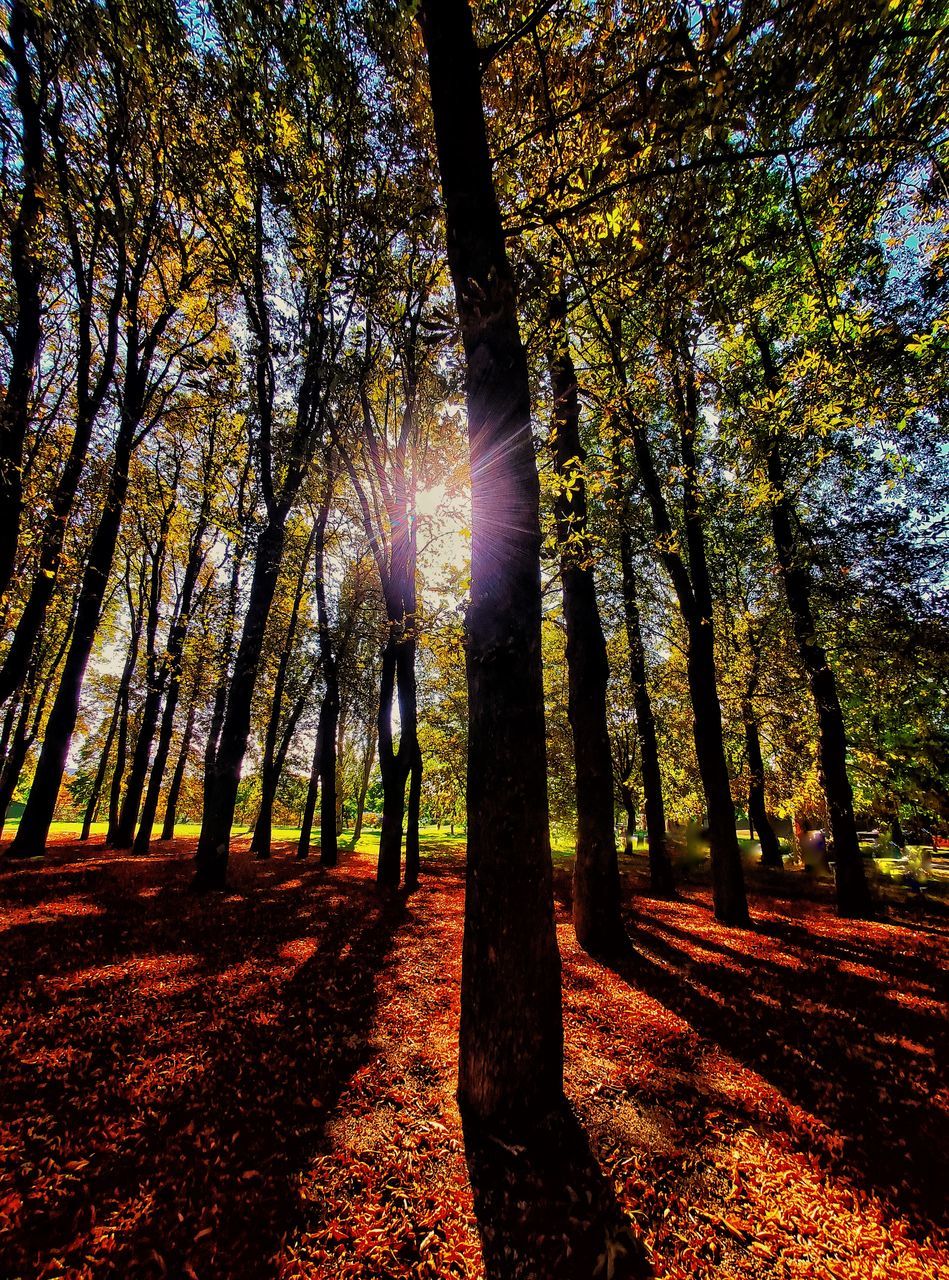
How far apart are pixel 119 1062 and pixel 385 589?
32.6ft

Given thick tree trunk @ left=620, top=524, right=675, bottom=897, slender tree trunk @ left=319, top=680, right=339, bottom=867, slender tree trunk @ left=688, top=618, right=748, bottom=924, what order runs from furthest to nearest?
slender tree trunk @ left=319, top=680, right=339, bottom=867, thick tree trunk @ left=620, top=524, right=675, bottom=897, slender tree trunk @ left=688, top=618, right=748, bottom=924

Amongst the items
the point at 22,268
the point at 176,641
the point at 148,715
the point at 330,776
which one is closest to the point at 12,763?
the point at 148,715

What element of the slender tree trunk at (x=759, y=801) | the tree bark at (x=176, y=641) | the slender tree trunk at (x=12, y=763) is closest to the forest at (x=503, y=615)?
the tree bark at (x=176, y=641)

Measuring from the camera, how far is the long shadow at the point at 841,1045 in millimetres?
3316

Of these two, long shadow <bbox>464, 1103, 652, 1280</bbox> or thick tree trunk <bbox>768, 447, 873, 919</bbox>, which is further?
thick tree trunk <bbox>768, 447, 873, 919</bbox>

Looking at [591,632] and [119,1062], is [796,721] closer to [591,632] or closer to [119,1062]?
[591,632]

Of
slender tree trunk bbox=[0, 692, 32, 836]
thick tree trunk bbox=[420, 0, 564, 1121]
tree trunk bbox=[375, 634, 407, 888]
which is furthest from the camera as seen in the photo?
slender tree trunk bbox=[0, 692, 32, 836]

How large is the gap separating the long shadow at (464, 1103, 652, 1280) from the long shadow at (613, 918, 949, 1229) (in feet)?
5.48

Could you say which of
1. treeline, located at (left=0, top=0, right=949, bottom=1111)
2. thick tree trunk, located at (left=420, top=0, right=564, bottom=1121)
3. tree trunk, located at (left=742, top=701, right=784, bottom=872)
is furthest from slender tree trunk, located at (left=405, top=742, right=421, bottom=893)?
tree trunk, located at (left=742, top=701, right=784, bottom=872)

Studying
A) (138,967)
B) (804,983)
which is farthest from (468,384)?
(804,983)

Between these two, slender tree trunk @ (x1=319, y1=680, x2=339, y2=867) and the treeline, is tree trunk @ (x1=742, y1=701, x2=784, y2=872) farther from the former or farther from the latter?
slender tree trunk @ (x1=319, y1=680, x2=339, y2=867)

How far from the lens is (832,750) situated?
12352 mm

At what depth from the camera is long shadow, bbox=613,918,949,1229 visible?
3316 mm

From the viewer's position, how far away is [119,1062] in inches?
154
